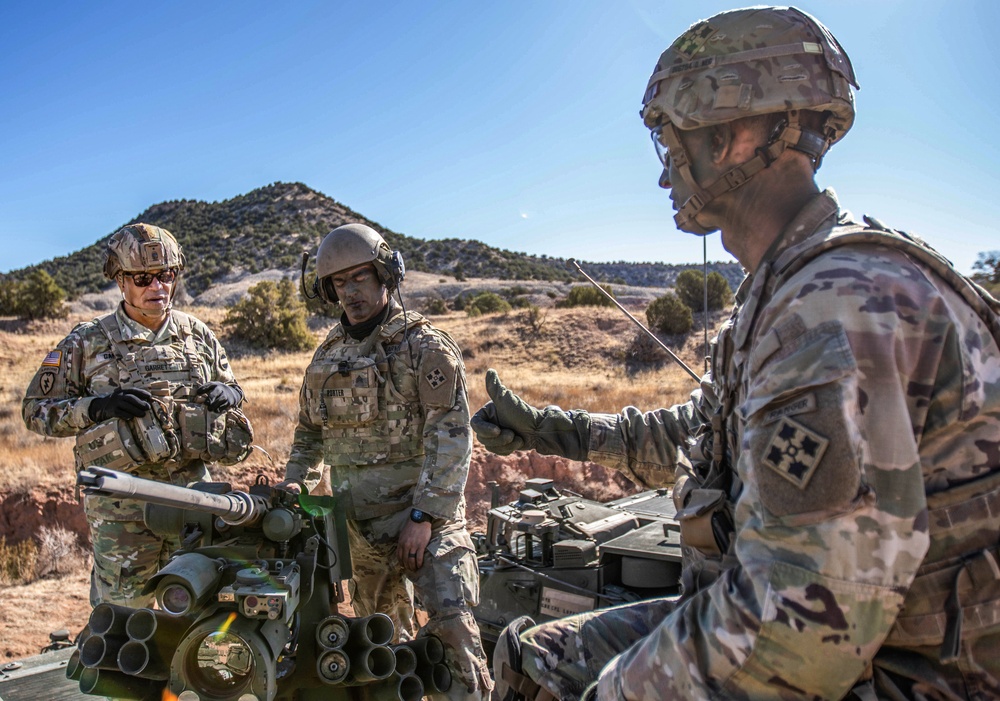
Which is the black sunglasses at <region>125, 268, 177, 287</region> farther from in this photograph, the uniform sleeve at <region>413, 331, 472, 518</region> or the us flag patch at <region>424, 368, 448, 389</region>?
the us flag patch at <region>424, 368, 448, 389</region>

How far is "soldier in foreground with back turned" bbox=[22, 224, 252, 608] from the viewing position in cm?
411

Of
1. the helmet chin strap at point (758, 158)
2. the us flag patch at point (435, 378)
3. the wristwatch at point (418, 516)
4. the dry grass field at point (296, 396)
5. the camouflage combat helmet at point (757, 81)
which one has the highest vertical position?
the camouflage combat helmet at point (757, 81)

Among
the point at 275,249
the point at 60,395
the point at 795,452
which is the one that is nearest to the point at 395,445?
the point at 60,395

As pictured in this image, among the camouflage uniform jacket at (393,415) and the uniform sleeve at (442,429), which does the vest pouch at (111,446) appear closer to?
the camouflage uniform jacket at (393,415)

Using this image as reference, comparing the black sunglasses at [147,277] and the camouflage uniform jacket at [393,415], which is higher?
the black sunglasses at [147,277]

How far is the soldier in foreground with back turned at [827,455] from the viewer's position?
4.65 ft

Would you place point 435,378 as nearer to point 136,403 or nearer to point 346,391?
point 346,391

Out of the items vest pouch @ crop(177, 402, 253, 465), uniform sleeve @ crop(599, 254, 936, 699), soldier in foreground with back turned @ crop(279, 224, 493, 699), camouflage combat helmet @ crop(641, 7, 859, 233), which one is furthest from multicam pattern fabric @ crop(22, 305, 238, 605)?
uniform sleeve @ crop(599, 254, 936, 699)

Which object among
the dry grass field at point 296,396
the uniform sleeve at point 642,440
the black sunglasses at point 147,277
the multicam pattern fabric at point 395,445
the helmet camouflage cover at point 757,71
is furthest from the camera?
the dry grass field at point 296,396

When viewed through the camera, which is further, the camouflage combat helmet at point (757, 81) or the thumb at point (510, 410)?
the thumb at point (510, 410)

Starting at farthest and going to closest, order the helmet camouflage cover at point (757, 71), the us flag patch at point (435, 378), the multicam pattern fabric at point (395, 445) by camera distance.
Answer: the us flag patch at point (435, 378)
the multicam pattern fabric at point (395, 445)
the helmet camouflage cover at point (757, 71)

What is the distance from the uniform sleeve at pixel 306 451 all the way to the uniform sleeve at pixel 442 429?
79 cm

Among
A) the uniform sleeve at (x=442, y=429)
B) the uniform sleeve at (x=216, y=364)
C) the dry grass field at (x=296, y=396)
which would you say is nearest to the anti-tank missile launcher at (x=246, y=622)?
the uniform sleeve at (x=442, y=429)

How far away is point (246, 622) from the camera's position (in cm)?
273
